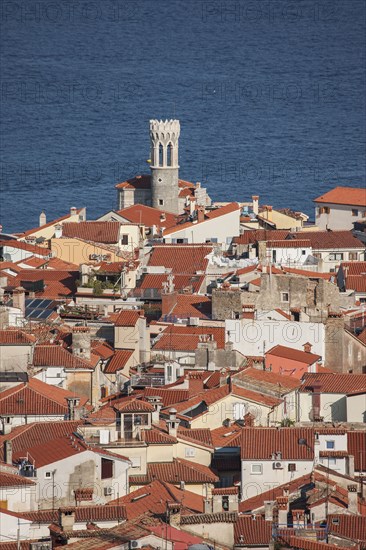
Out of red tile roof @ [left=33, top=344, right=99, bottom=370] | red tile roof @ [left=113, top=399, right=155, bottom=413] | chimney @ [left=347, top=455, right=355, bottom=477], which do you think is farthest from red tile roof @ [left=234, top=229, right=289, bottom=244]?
chimney @ [left=347, top=455, right=355, bottom=477]

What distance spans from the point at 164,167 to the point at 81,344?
33.7 m

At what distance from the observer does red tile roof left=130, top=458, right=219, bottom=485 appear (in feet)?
118

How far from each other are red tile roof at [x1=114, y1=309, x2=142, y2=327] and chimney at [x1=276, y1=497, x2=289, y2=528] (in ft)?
47.7

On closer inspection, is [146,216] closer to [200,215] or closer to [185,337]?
[200,215]

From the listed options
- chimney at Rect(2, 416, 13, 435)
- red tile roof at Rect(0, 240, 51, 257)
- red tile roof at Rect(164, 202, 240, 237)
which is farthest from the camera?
red tile roof at Rect(164, 202, 240, 237)

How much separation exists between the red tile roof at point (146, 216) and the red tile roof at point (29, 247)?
519 centimetres

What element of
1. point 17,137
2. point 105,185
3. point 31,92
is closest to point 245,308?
point 105,185

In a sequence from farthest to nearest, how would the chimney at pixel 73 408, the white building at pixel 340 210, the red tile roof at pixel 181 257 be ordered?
the white building at pixel 340 210 < the red tile roof at pixel 181 257 < the chimney at pixel 73 408

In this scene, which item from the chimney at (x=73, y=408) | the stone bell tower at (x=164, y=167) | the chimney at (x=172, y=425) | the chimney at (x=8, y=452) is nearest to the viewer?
the chimney at (x=8, y=452)

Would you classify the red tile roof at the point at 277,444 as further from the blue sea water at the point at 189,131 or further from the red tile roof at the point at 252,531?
the blue sea water at the point at 189,131

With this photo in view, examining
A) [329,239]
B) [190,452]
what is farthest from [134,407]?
[329,239]

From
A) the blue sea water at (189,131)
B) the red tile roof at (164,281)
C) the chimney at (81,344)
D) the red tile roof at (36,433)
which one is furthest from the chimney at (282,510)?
the blue sea water at (189,131)

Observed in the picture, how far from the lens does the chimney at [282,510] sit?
31.9 meters

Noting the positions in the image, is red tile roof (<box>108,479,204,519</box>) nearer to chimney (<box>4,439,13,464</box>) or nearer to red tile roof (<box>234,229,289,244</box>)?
chimney (<box>4,439,13,464</box>)
